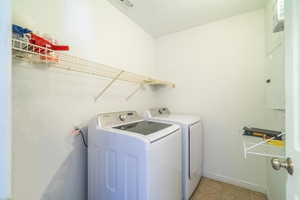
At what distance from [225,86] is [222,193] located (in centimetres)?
159

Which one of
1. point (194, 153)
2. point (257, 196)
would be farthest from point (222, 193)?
point (194, 153)

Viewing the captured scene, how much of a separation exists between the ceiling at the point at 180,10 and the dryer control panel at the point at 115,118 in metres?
1.49

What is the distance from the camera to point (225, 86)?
2.19 meters

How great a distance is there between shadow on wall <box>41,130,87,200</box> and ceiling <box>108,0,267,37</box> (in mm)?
1895

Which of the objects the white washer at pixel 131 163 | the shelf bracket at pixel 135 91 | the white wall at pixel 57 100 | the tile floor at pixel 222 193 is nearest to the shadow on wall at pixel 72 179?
the white wall at pixel 57 100

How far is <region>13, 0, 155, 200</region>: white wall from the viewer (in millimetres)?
1054

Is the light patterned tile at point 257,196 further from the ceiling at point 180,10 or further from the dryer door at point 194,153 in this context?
the ceiling at point 180,10

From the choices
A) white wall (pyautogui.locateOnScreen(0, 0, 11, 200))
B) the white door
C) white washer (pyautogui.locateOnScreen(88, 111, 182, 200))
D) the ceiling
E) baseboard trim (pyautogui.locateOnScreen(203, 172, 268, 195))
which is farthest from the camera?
baseboard trim (pyautogui.locateOnScreen(203, 172, 268, 195))

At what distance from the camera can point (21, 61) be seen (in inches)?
41.3

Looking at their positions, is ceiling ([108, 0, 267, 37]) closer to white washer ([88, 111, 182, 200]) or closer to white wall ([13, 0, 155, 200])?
white wall ([13, 0, 155, 200])

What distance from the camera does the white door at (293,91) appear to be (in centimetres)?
64

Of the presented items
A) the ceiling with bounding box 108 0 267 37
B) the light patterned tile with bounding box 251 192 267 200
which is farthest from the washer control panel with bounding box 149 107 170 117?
the light patterned tile with bounding box 251 192 267 200

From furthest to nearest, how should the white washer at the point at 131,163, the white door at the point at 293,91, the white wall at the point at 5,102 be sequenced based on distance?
the white washer at the point at 131,163
the white door at the point at 293,91
the white wall at the point at 5,102

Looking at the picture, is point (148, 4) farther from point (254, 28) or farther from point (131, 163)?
point (131, 163)
